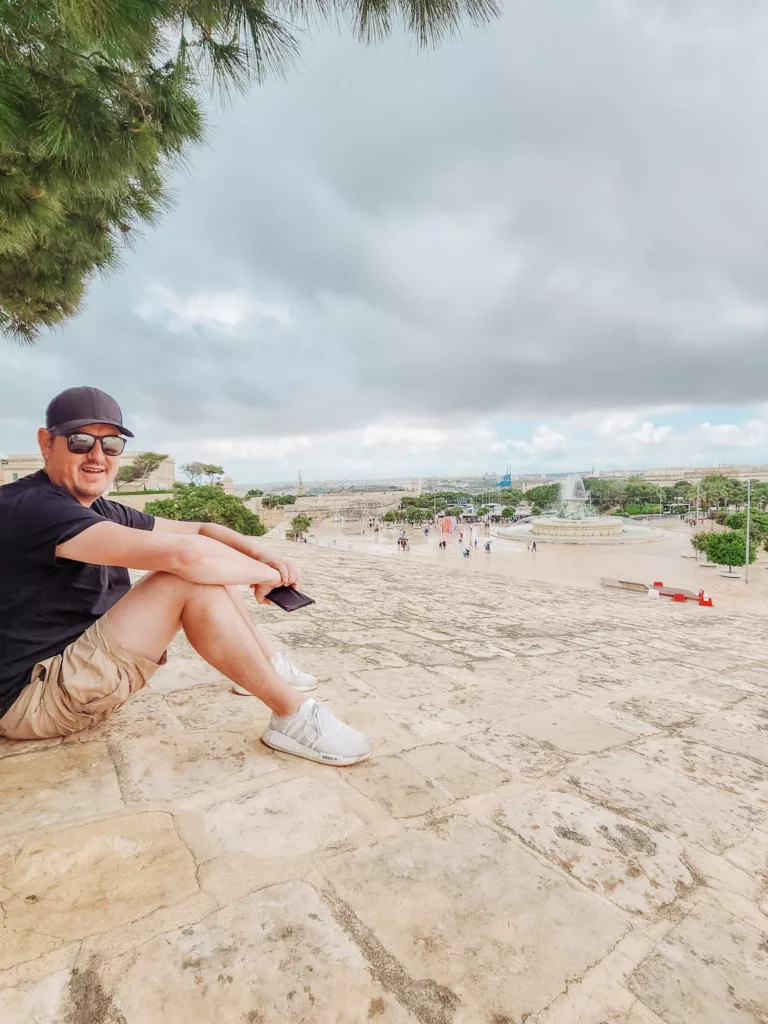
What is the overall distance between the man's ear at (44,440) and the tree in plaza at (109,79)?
6.54 ft

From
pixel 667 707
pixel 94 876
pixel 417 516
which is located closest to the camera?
pixel 94 876

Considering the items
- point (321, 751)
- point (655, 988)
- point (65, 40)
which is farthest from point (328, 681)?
point (65, 40)

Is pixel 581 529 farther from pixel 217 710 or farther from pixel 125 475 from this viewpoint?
pixel 125 475

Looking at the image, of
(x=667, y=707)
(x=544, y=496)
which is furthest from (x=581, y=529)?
(x=667, y=707)

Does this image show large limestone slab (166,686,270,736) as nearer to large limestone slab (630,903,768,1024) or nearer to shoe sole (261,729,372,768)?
shoe sole (261,729,372,768)

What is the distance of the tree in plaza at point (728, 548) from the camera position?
19.2 meters

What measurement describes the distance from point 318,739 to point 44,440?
4.15 feet

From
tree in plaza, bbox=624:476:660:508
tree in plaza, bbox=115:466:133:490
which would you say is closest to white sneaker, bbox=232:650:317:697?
tree in plaza, bbox=115:466:133:490

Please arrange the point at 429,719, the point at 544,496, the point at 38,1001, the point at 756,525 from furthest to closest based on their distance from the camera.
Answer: the point at 544,496 < the point at 756,525 < the point at 429,719 < the point at 38,1001

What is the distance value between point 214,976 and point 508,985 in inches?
18.9

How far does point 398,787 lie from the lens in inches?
53.7

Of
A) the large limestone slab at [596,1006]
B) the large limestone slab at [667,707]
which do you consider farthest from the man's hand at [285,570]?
the large limestone slab at [667,707]

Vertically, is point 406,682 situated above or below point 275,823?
below

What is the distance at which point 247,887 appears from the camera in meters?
0.97
